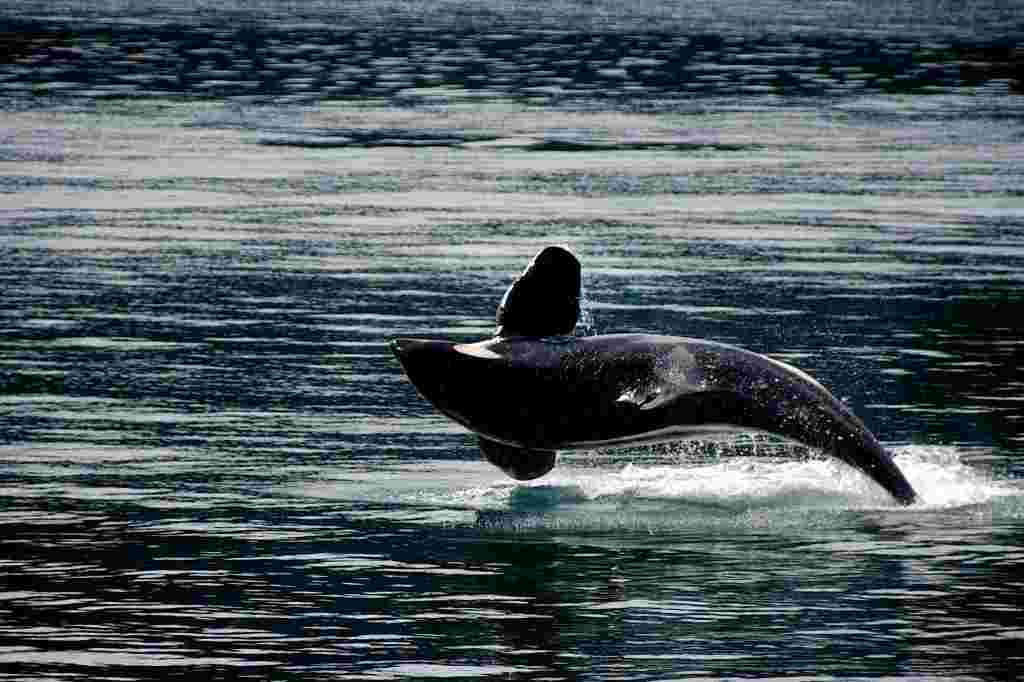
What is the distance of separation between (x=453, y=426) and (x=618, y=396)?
422 centimetres

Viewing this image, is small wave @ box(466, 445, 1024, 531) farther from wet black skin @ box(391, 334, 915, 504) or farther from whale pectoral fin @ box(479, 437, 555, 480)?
wet black skin @ box(391, 334, 915, 504)

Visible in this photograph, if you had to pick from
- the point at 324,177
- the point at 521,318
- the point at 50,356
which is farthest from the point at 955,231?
the point at 521,318

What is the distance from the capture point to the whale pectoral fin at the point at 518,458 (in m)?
17.1

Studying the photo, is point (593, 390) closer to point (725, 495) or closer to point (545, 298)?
point (545, 298)

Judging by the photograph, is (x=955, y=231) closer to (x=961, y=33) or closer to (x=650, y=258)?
(x=650, y=258)

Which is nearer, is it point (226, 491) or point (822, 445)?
point (822, 445)

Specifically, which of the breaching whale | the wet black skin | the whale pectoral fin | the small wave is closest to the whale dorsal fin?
the breaching whale

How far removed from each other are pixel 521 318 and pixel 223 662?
4181 millimetres

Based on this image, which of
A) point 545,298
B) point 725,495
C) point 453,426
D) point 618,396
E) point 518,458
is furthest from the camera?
point 453,426

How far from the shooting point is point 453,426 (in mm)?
20500

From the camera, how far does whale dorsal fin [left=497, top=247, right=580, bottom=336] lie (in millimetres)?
16812

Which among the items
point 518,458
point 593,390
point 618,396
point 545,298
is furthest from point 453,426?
point 618,396

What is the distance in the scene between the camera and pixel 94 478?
18094mm

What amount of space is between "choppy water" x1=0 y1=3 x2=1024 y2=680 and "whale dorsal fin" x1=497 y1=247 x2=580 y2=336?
112 cm
